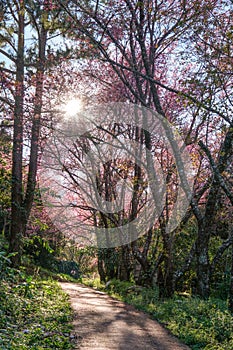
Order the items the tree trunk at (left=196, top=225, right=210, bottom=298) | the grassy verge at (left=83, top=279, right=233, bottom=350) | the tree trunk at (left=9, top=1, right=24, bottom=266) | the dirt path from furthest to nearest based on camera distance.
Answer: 1. the tree trunk at (left=9, top=1, right=24, bottom=266)
2. the tree trunk at (left=196, top=225, right=210, bottom=298)
3. the grassy verge at (left=83, top=279, right=233, bottom=350)
4. the dirt path

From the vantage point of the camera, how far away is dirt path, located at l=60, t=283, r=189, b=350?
5.54 meters

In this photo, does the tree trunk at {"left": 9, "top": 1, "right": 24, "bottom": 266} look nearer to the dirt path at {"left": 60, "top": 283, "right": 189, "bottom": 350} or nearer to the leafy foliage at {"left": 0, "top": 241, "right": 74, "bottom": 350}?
the dirt path at {"left": 60, "top": 283, "right": 189, "bottom": 350}

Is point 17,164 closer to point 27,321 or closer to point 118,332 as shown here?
point 118,332

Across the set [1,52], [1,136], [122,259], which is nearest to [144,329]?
[1,136]

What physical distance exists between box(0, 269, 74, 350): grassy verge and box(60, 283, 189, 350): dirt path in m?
0.26

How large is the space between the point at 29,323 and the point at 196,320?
9.66ft

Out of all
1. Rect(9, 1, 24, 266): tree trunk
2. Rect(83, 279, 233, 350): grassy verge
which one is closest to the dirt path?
Rect(83, 279, 233, 350): grassy verge

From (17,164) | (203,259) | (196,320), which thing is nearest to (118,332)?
(196,320)

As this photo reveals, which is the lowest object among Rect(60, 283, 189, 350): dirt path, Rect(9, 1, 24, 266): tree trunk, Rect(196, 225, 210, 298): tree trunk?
Rect(60, 283, 189, 350): dirt path

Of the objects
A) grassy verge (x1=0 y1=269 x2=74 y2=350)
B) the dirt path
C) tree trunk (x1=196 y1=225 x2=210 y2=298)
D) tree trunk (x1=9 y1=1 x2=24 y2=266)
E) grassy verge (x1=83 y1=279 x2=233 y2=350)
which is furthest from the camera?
tree trunk (x1=9 y1=1 x2=24 y2=266)

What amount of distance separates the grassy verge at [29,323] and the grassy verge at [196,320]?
1.84m

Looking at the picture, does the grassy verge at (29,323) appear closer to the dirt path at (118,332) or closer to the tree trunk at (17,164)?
the dirt path at (118,332)

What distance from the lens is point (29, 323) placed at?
17.8ft

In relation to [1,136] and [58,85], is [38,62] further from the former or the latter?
[1,136]
